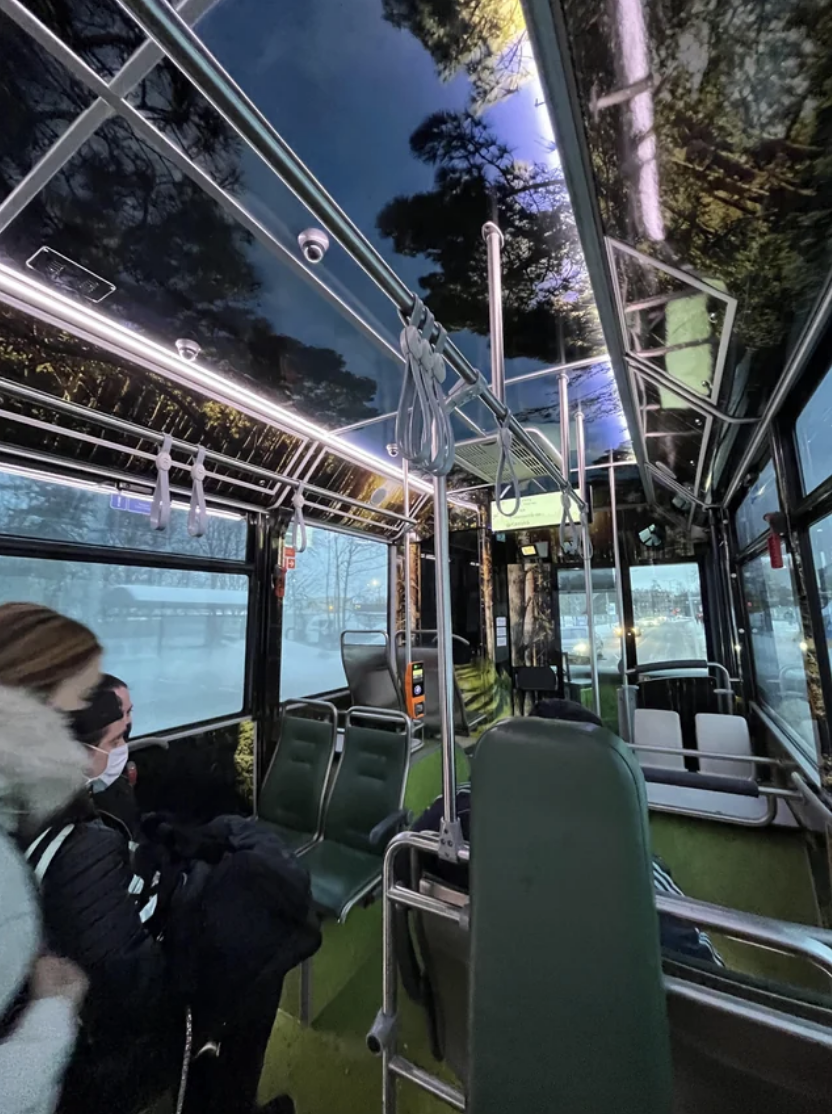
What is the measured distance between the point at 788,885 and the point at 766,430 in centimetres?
208

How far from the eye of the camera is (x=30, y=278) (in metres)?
1.37

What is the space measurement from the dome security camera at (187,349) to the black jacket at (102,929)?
156 cm

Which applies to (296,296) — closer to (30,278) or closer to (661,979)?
(30,278)

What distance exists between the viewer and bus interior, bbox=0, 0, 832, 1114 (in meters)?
0.65

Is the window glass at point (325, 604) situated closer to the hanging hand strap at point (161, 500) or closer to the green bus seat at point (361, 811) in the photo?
the green bus seat at point (361, 811)

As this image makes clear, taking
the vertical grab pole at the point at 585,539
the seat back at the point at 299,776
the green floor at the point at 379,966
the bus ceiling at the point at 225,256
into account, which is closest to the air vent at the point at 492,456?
the vertical grab pole at the point at 585,539

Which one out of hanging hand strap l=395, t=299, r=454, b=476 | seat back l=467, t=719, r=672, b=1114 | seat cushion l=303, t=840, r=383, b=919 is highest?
hanging hand strap l=395, t=299, r=454, b=476

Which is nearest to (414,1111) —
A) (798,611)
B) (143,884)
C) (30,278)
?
(143,884)

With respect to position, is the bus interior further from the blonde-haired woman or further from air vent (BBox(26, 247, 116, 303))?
the blonde-haired woman

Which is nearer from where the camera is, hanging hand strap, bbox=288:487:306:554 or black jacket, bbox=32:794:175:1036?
black jacket, bbox=32:794:175:1036

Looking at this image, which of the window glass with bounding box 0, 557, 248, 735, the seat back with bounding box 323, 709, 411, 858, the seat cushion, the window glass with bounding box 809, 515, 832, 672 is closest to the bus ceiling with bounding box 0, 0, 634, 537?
the window glass with bounding box 0, 557, 248, 735

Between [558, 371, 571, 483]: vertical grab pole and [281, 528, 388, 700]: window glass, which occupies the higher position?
[558, 371, 571, 483]: vertical grab pole

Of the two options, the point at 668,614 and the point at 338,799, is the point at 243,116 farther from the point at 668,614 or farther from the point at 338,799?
the point at 668,614

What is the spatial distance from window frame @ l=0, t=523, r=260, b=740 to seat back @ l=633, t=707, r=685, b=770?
2574 mm
